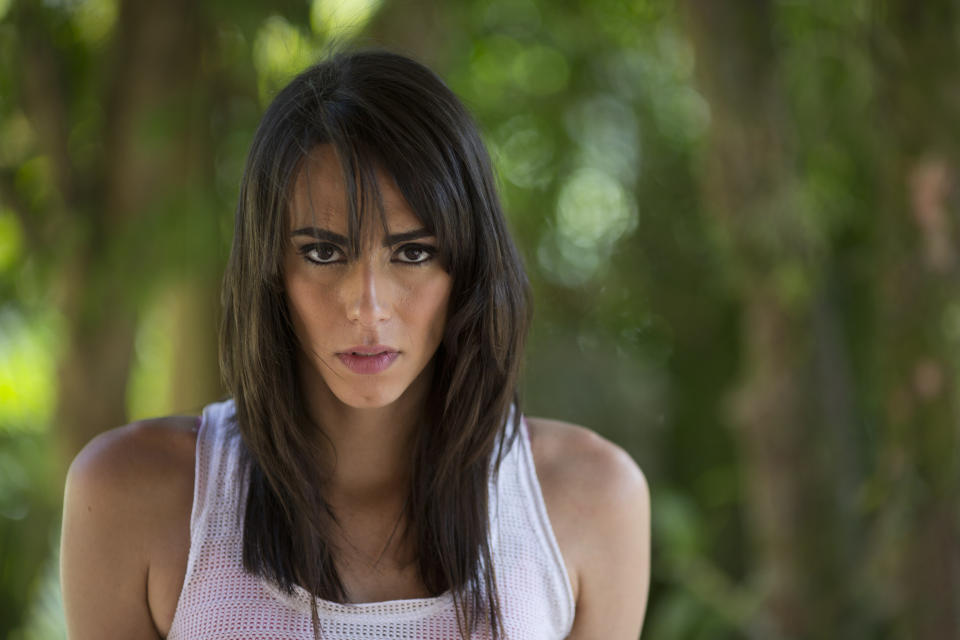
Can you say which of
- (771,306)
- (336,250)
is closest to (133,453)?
(336,250)

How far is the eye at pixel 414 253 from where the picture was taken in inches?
52.2

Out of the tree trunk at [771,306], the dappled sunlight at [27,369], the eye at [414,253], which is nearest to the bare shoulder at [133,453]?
the eye at [414,253]

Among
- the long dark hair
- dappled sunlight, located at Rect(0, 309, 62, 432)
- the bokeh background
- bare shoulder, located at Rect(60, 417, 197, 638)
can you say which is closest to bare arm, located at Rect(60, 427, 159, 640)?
bare shoulder, located at Rect(60, 417, 197, 638)

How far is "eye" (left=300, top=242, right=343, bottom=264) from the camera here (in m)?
1.32

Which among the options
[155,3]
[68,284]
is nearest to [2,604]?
[68,284]

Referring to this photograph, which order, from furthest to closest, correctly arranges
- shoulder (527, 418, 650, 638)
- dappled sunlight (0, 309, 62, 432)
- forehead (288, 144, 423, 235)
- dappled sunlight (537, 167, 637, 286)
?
dappled sunlight (537, 167, 637, 286)
dappled sunlight (0, 309, 62, 432)
shoulder (527, 418, 650, 638)
forehead (288, 144, 423, 235)

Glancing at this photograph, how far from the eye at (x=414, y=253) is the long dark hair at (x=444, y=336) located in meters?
0.02

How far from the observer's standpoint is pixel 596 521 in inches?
61.5

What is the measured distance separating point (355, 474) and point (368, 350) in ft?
0.88

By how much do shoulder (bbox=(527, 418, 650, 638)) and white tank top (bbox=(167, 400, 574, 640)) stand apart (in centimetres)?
3

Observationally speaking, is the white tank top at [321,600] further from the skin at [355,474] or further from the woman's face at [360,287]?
the woman's face at [360,287]

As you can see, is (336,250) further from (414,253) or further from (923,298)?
(923,298)

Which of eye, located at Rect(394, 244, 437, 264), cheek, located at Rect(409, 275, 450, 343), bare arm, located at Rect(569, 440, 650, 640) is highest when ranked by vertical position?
eye, located at Rect(394, 244, 437, 264)

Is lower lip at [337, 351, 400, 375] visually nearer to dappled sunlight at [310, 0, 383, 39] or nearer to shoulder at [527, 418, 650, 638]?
shoulder at [527, 418, 650, 638]
